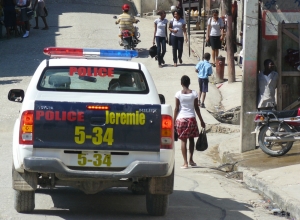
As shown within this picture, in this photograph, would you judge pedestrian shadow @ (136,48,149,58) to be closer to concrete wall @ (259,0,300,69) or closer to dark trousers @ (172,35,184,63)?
dark trousers @ (172,35,184,63)

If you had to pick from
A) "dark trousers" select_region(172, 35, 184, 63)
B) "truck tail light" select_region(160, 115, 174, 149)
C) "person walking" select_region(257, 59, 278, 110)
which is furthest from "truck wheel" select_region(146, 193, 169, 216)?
"dark trousers" select_region(172, 35, 184, 63)

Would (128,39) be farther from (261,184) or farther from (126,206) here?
(126,206)

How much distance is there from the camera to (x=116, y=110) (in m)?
7.30

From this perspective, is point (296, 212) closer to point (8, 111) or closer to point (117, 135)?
point (117, 135)

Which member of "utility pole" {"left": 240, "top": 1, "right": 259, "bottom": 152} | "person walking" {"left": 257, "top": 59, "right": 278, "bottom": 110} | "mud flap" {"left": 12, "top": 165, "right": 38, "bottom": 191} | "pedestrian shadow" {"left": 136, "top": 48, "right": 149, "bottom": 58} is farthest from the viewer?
"pedestrian shadow" {"left": 136, "top": 48, "right": 149, "bottom": 58}

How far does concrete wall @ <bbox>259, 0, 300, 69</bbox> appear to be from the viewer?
12.8 m

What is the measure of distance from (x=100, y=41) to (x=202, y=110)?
902 centimetres

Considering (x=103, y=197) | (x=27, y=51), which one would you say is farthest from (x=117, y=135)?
(x=27, y=51)

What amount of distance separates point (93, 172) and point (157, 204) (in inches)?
41.8

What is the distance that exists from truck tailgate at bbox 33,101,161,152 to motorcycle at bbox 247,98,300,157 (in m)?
5.11

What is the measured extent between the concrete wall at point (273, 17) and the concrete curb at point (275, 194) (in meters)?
2.98

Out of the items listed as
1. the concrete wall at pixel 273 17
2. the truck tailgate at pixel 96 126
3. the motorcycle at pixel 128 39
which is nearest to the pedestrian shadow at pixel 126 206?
the truck tailgate at pixel 96 126

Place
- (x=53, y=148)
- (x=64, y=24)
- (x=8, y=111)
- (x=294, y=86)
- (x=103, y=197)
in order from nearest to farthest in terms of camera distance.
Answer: (x=53, y=148)
(x=103, y=197)
(x=294, y=86)
(x=8, y=111)
(x=64, y=24)

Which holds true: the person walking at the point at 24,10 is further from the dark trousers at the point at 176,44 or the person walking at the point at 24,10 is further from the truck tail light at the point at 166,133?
the truck tail light at the point at 166,133
